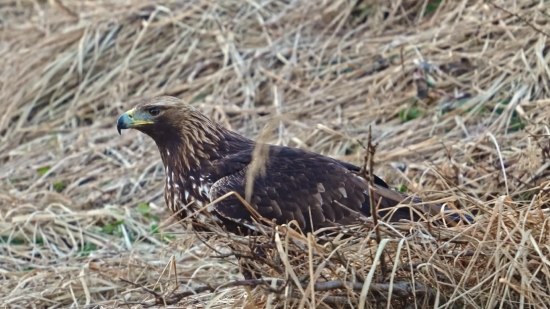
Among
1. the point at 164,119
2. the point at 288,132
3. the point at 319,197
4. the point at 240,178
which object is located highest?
the point at 164,119

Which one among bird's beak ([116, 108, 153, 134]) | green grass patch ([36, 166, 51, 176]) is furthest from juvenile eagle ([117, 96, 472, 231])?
green grass patch ([36, 166, 51, 176])

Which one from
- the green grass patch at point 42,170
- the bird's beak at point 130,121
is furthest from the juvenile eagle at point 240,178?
the green grass patch at point 42,170

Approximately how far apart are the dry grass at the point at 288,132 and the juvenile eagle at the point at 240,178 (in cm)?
23

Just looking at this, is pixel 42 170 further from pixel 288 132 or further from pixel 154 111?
pixel 154 111

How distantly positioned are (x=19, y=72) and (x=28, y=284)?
3495mm

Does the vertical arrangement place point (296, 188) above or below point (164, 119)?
below

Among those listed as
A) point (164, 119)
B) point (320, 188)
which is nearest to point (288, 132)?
point (164, 119)

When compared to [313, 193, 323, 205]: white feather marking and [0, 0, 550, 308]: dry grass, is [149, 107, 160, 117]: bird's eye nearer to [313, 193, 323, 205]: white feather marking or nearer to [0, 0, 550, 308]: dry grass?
[0, 0, 550, 308]: dry grass

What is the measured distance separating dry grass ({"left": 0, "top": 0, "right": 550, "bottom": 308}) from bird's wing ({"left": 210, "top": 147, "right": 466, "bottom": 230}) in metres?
0.30

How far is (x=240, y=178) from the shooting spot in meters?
4.03

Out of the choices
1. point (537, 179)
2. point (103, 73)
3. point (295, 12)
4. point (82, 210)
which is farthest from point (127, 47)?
point (537, 179)

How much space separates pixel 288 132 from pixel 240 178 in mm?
2413

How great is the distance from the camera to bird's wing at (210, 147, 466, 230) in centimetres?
400

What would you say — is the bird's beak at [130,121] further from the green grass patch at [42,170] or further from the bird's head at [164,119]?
the green grass patch at [42,170]
